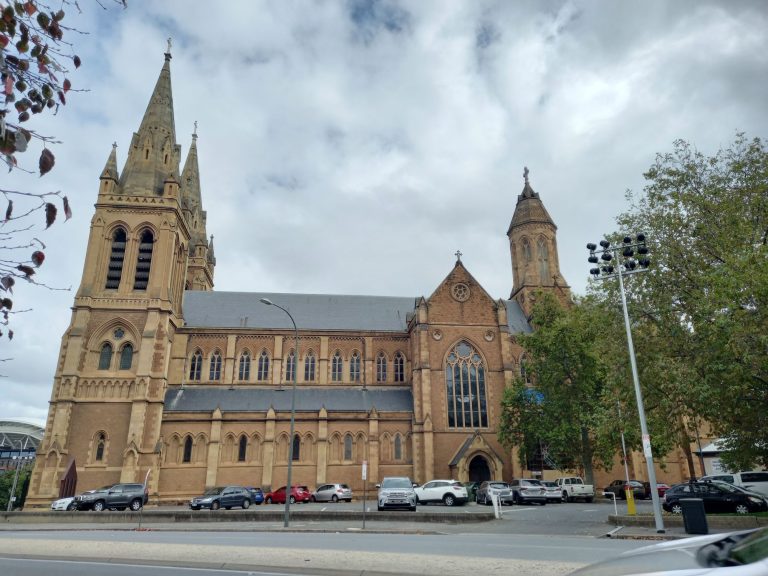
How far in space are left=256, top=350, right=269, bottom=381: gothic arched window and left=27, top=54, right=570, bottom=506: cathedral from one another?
126 millimetres

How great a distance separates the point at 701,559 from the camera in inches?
146

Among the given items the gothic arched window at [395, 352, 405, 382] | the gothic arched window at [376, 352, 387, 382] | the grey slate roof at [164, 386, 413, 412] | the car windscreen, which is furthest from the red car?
the gothic arched window at [395, 352, 405, 382]

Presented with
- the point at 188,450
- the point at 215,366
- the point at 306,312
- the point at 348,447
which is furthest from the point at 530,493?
the point at 215,366

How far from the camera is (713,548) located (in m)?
3.95

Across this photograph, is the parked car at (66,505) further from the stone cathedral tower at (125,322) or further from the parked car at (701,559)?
the parked car at (701,559)

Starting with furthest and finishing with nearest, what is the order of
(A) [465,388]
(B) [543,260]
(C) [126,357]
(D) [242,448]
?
1. (B) [543,260]
2. (A) [465,388]
3. (C) [126,357]
4. (D) [242,448]

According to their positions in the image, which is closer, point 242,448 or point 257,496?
point 257,496

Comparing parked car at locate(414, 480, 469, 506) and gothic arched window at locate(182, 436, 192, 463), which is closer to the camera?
parked car at locate(414, 480, 469, 506)

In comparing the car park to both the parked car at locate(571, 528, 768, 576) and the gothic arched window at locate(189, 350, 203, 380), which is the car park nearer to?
the gothic arched window at locate(189, 350, 203, 380)

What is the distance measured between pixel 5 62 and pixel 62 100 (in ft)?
1.35

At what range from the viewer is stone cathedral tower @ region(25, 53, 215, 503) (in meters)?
38.5

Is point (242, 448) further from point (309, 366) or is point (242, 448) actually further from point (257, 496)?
point (309, 366)

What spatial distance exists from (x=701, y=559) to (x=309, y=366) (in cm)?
4552

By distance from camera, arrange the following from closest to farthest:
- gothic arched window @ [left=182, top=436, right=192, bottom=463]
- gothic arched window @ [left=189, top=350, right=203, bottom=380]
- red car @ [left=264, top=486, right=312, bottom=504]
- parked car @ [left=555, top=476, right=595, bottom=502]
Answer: parked car @ [left=555, top=476, right=595, bottom=502], red car @ [left=264, top=486, right=312, bottom=504], gothic arched window @ [left=182, top=436, right=192, bottom=463], gothic arched window @ [left=189, top=350, right=203, bottom=380]
